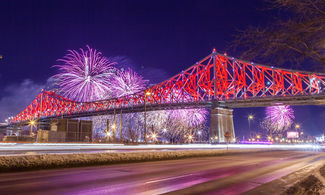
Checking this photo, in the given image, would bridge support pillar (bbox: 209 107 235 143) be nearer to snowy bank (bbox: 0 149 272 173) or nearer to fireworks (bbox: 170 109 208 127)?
fireworks (bbox: 170 109 208 127)

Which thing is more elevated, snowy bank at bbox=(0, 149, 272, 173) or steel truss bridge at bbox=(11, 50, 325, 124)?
steel truss bridge at bbox=(11, 50, 325, 124)

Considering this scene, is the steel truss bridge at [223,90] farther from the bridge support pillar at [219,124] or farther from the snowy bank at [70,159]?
the snowy bank at [70,159]

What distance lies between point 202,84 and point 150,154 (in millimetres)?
78750

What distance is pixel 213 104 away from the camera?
80.9m

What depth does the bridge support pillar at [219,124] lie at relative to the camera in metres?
76.1

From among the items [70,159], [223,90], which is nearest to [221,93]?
[223,90]

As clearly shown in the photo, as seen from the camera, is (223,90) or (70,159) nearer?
(70,159)

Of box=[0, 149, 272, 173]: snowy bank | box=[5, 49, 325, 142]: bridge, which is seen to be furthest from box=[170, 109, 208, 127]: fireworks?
box=[0, 149, 272, 173]: snowy bank

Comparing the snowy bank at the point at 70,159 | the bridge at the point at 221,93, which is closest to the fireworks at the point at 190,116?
the bridge at the point at 221,93

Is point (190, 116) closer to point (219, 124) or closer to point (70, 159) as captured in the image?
point (219, 124)

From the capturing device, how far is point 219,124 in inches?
3056

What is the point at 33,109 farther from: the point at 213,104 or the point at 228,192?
the point at 228,192

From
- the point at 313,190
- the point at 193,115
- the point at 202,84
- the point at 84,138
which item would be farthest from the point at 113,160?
the point at 202,84

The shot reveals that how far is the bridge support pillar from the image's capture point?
7607 centimetres
